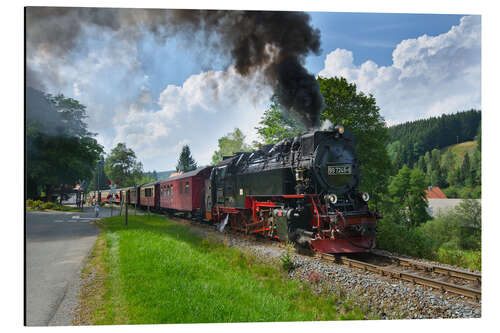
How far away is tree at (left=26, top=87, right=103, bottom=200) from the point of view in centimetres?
484

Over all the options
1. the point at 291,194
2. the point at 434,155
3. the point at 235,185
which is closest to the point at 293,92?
the point at 291,194

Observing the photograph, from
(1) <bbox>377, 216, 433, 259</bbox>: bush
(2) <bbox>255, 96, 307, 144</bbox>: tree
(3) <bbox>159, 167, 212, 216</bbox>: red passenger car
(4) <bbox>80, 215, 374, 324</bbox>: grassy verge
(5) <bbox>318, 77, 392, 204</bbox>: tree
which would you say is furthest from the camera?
(2) <bbox>255, 96, 307, 144</bbox>: tree

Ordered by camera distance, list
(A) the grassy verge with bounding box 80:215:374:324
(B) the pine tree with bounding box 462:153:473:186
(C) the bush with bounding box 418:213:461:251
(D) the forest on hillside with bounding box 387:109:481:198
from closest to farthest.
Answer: (A) the grassy verge with bounding box 80:215:374:324
(D) the forest on hillside with bounding box 387:109:481:198
(B) the pine tree with bounding box 462:153:473:186
(C) the bush with bounding box 418:213:461:251

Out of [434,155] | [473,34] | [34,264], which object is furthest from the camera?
[434,155]

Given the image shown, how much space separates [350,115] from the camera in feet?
42.9

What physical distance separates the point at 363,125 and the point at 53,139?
11.4 meters

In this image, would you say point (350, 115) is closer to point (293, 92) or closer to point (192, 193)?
point (293, 92)

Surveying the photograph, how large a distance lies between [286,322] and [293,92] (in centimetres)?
552

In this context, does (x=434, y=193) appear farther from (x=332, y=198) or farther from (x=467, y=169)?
(x=332, y=198)

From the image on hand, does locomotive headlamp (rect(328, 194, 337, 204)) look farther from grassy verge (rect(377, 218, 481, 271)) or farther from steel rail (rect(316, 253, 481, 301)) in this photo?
grassy verge (rect(377, 218, 481, 271))

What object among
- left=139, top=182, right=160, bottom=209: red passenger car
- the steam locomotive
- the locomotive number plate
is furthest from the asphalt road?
left=139, top=182, right=160, bottom=209: red passenger car

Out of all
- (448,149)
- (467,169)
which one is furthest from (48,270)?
(448,149)

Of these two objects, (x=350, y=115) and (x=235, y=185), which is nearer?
(x=235, y=185)

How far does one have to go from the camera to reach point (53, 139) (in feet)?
18.3
